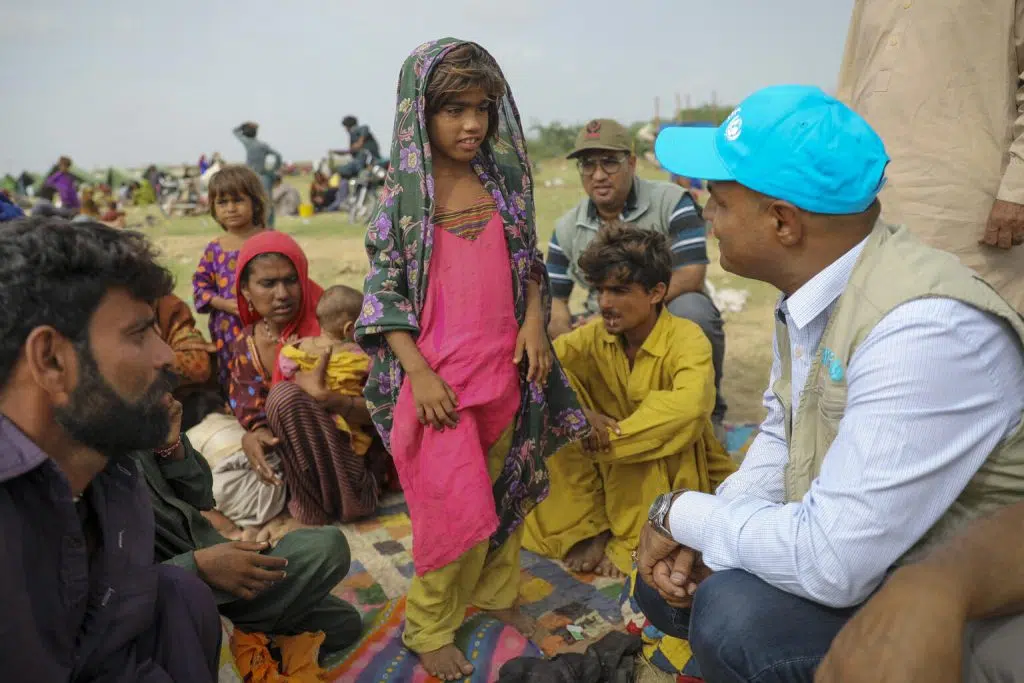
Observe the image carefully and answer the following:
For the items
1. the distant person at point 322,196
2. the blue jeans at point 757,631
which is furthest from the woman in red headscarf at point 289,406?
the distant person at point 322,196

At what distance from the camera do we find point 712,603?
1.86 metres

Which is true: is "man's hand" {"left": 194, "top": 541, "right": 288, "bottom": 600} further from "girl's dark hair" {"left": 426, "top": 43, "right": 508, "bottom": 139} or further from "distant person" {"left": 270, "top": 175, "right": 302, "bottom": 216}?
"distant person" {"left": 270, "top": 175, "right": 302, "bottom": 216}

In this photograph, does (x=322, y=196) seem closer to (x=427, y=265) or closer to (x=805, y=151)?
(x=427, y=265)

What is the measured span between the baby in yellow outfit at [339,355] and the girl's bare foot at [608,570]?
55.0 inches

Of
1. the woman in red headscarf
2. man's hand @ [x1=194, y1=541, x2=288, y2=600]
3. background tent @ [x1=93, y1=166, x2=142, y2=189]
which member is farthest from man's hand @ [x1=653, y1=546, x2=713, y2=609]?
background tent @ [x1=93, y1=166, x2=142, y2=189]

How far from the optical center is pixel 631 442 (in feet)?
10.5

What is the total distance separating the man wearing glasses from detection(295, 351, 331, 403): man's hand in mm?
1257

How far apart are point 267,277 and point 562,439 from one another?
1.96 metres

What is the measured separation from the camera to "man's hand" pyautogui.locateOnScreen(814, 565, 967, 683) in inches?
52.6

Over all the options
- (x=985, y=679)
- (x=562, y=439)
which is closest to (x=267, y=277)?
(x=562, y=439)

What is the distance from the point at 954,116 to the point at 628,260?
1.42 meters

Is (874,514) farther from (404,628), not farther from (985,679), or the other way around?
(404,628)

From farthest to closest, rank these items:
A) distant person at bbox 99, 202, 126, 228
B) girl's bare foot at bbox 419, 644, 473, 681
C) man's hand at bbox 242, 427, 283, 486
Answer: distant person at bbox 99, 202, 126, 228 → man's hand at bbox 242, 427, 283, 486 → girl's bare foot at bbox 419, 644, 473, 681

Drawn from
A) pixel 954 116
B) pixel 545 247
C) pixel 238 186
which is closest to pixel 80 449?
pixel 954 116
